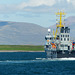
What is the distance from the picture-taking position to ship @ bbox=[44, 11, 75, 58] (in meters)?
159

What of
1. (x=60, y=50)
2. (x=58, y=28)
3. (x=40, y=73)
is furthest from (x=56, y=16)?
(x=40, y=73)

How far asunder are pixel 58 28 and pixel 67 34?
8.68 m

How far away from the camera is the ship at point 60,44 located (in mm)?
158875

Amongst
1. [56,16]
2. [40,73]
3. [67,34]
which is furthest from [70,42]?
[40,73]

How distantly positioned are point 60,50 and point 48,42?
1310cm

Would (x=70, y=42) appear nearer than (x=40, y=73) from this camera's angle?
No

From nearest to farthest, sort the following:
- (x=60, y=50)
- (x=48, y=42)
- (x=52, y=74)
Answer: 1. (x=52, y=74)
2. (x=60, y=50)
3. (x=48, y=42)

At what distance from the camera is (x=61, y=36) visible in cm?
16538

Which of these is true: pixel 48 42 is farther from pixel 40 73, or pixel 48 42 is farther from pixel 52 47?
pixel 40 73

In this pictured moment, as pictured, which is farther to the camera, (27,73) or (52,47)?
(52,47)

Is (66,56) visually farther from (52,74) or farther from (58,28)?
(52,74)

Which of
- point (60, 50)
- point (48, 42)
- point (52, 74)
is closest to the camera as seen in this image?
point (52, 74)

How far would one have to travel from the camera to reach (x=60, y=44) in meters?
162

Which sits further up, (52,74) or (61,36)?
(61,36)
